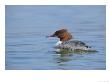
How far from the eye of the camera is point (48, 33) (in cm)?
226

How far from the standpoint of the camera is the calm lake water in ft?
7.40

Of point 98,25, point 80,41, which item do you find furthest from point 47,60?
point 98,25

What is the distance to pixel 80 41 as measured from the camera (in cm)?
226

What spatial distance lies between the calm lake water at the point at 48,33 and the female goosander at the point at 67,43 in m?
0.03

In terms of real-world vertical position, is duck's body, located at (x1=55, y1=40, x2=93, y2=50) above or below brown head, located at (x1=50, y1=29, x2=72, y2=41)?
below

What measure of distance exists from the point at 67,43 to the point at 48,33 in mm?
143

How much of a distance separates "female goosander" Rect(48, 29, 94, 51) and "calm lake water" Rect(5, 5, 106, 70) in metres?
0.03

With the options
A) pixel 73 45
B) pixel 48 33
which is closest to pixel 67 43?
pixel 73 45

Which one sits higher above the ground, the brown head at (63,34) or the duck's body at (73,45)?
the brown head at (63,34)

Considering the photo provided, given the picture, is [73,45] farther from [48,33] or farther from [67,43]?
[48,33]

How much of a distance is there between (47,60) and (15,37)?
0.85ft

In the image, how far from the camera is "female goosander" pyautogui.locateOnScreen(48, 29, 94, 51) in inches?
89.0

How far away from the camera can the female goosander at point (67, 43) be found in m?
2.26
